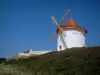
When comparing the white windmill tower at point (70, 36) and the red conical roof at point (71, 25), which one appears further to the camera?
the red conical roof at point (71, 25)

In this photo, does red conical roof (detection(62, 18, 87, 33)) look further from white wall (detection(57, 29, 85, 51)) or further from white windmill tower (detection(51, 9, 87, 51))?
white wall (detection(57, 29, 85, 51))

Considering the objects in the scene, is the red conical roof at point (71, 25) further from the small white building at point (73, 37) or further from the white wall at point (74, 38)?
the white wall at point (74, 38)

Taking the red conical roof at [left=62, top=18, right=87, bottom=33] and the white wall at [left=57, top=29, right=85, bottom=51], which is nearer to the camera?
the white wall at [left=57, top=29, right=85, bottom=51]

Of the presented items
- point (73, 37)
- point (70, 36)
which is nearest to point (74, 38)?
point (73, 37)

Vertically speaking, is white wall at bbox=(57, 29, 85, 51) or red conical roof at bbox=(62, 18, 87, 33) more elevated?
red conical roof at bbox=(62, 18, 87, 33)

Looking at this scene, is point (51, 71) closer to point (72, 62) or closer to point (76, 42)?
point (72, 62)

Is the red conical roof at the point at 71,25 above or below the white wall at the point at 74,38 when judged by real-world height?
above

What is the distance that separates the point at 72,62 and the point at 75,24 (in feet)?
81.7

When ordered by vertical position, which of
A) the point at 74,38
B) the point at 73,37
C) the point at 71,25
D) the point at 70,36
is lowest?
the point at 74,38

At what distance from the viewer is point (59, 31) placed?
45844 millimetres

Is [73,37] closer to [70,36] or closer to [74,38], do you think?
[74,38]

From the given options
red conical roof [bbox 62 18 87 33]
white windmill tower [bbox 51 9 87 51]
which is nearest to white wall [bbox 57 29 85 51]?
white windmill tower [bbox 51 9 87 51]

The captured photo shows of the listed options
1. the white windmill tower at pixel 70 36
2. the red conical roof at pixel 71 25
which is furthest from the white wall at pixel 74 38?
the red conical roof at pixel 71 25

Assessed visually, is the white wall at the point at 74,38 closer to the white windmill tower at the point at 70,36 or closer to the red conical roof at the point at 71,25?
the white windmill tower at the point at 70,36
